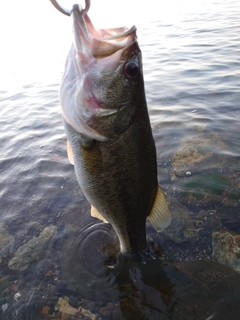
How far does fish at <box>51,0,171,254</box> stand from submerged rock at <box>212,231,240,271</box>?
138 centimetres

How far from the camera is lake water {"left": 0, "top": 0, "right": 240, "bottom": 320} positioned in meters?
2.88

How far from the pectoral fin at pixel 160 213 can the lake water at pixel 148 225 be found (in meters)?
0.81

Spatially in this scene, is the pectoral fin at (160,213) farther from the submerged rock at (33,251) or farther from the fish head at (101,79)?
the submerged rock at (33,251)

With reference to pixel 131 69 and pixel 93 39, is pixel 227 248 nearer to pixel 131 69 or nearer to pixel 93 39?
pixel 131 69

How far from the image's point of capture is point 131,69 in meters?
2.04

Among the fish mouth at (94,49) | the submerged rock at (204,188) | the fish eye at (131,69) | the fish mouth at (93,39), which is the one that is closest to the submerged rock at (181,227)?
the submerged rock at (204,188)

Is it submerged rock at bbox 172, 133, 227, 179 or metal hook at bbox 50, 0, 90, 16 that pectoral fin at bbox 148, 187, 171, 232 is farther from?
submerged rock at bbox 172, 133, 227, 179

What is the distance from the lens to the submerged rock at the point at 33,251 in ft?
11.0

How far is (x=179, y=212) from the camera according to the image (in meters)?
3.81

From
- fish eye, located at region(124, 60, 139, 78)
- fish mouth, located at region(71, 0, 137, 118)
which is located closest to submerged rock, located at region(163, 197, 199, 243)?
fish mouth, located at region(71, 0, 137, 118)

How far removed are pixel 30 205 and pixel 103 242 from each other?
4.53 feet

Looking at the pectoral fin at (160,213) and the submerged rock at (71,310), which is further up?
the pectoral fin at (160,213)

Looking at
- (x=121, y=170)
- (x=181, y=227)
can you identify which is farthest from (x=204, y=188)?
(x=121, y=170)

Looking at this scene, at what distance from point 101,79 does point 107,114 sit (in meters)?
0.25
